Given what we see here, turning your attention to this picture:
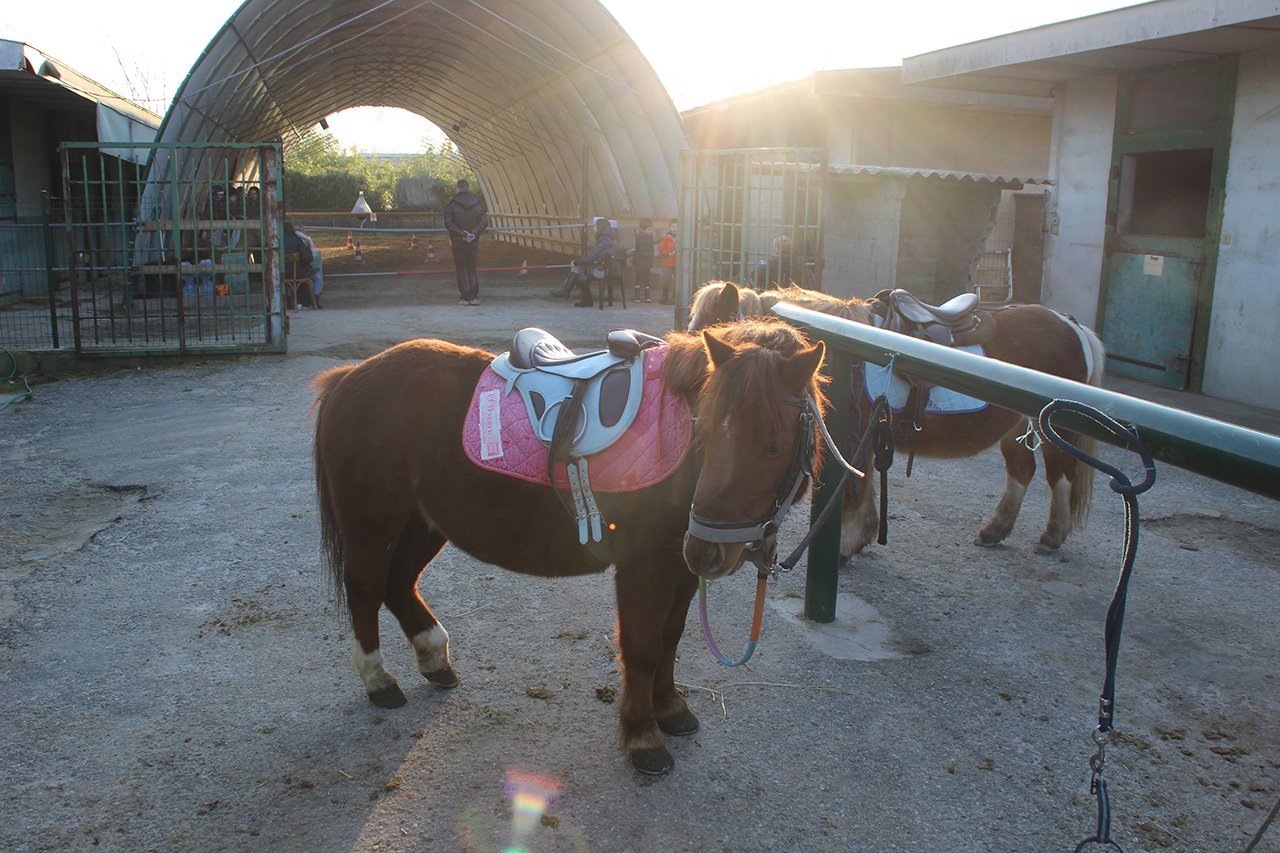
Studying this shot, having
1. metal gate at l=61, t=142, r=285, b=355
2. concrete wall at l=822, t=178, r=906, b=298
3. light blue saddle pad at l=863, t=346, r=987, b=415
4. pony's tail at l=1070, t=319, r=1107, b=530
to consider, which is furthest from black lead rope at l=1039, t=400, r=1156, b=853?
concrete wall at l=822, t=178, r=906, b=298

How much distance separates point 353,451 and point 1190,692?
10.5ft

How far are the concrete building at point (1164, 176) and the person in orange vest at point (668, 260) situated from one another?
5.43 metres

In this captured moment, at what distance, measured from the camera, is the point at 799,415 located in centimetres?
246

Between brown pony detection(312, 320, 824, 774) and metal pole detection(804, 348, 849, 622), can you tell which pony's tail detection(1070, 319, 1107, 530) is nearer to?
metal pole detection(804, 348, 849, 622)

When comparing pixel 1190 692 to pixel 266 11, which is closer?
pixel 1190 692

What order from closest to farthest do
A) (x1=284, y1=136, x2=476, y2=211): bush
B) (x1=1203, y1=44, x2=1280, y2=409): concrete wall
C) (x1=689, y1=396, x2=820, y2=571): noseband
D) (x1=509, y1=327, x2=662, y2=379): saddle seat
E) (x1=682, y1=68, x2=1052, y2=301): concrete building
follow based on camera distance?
(x1=689, y1=396, x2=820, y2=571): noseband
(x1=509, y1=327, x2=662, y2=379): saddle seat
(x1=1203, y1=44, x2=1280, y2=409): concrete wall
(x1=682, y1=68, x2=1052, y2=301): concrete building
(x1=284, y1=136, x2=476, y2=211): bush

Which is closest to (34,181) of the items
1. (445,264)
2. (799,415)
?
(445,264)

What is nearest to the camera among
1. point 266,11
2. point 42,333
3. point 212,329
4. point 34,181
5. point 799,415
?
point 799,415

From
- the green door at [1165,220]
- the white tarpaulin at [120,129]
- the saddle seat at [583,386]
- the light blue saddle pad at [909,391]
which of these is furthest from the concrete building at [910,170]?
the white tarpaulin at [120,129]

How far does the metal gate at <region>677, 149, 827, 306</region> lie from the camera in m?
11.0

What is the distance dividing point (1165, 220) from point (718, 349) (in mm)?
10746

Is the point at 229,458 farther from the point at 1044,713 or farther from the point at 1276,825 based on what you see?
the point at 1276,825

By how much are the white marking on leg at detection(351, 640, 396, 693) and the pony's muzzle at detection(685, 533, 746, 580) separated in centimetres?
148

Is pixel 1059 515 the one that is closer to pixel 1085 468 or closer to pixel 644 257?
pixel 1085 468
